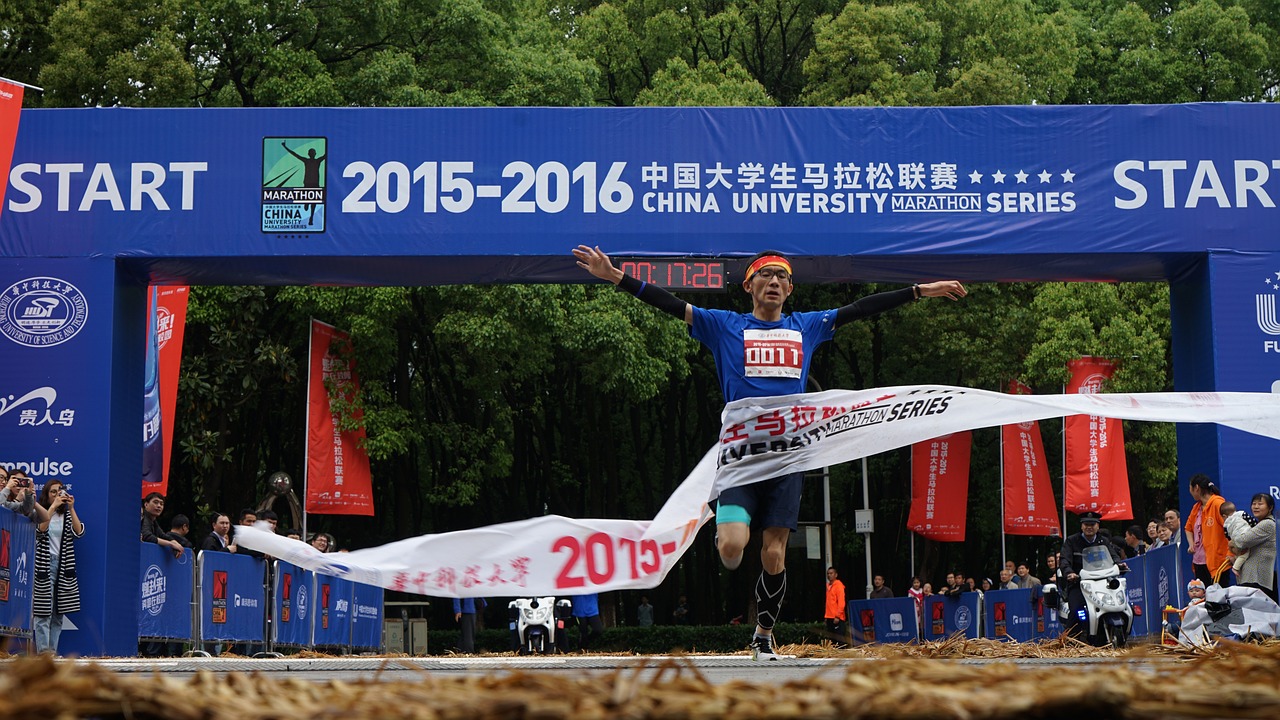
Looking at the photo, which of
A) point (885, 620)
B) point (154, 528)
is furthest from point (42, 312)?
point (885, 620)

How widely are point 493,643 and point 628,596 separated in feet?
30.6

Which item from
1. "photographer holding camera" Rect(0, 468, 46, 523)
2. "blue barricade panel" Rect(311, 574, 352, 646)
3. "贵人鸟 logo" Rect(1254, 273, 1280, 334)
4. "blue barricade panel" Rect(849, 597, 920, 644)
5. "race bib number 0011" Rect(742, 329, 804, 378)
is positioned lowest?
"blue barricade panel" Rect(849, 597, 920, 644)

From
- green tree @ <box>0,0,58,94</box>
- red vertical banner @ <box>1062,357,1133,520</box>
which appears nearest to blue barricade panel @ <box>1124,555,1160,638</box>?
red vertical banner @ <box>1062,357,1133,520</box>

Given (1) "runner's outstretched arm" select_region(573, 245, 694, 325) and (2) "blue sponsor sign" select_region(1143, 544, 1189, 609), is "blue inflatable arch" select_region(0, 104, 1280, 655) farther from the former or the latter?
(1) "runner's outstretched arm" select_region(573, 245, 694, 325)

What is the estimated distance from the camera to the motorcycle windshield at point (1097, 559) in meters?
14.7

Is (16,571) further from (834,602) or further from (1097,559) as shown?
(834,602)

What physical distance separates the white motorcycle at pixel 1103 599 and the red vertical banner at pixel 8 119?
1079 cm

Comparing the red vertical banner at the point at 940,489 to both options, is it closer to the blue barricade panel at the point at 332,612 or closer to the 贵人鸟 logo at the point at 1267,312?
the blue barricade panel at the point at 332,612

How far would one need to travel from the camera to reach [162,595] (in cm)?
1412

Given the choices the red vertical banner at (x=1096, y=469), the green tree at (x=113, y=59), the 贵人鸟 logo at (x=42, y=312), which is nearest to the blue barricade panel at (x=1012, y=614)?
the red vertical banner at (x=1096, y=469)

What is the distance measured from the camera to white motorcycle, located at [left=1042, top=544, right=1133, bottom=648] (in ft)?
47.5

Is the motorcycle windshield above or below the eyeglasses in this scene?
below

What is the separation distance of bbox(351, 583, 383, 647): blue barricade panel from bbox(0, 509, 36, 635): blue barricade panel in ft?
23.2

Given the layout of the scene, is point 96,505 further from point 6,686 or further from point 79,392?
point 6,686
